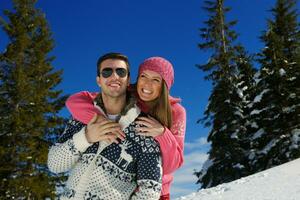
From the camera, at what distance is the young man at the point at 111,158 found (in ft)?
11.2

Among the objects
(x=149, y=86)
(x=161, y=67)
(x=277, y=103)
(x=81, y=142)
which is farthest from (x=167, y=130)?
(x=277, y=103)

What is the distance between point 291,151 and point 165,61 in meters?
20.9

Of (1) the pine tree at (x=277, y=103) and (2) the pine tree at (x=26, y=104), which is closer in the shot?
(2) the pine tree at (x=26, y=104)

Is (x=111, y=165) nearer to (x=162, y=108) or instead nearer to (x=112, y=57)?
(x=162, y=108)

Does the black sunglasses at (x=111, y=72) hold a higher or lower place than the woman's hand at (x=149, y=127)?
higher

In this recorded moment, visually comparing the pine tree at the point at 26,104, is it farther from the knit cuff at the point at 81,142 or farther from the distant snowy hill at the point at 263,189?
the knit cuff at the point at 81,142

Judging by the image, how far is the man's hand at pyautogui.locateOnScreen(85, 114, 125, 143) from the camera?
11.3 ft

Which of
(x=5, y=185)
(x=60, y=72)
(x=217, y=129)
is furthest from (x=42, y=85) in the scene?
(x=217, y=129)

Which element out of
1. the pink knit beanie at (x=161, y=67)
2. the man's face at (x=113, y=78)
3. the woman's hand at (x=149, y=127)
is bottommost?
the woman's hand at (x=149, y=127)

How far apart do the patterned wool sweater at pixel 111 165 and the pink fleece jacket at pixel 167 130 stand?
0.09m

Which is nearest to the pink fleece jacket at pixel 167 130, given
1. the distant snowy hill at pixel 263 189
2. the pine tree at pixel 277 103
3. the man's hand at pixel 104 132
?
the man's hand at pixel 104 132

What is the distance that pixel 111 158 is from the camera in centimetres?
347

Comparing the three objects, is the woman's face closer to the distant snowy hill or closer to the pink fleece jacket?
the pink fleece jacket

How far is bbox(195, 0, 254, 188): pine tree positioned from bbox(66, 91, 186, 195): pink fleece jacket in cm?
2295
